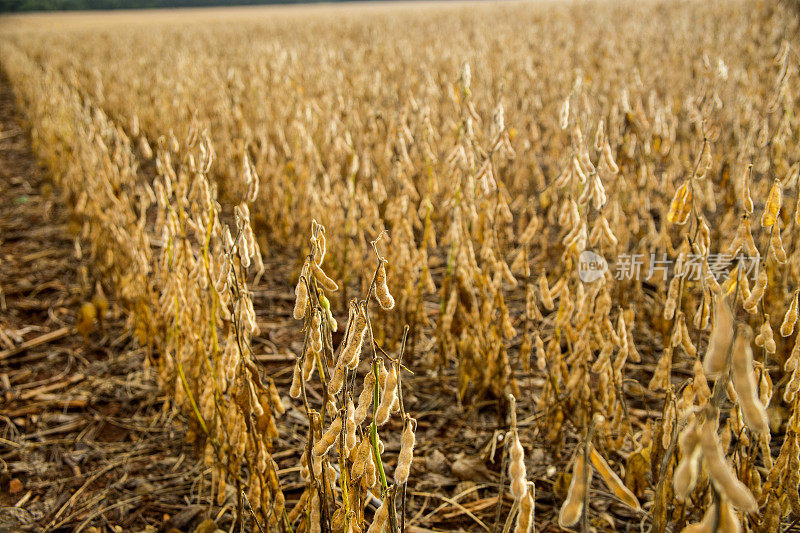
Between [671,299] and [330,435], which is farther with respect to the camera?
[671,299]

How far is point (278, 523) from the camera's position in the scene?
1441mm

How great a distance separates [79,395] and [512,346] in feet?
5.83

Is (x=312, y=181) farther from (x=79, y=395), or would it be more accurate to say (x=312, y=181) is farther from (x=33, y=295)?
(x=33, y=295)

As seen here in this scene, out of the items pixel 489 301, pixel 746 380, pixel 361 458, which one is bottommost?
pixel 489 301

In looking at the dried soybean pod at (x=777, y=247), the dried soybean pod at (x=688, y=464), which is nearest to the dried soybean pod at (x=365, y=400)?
the dried soybean pod at (x=688, y=464)

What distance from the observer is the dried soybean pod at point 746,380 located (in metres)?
0.64

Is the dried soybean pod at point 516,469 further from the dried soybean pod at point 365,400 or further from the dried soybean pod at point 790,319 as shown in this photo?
the dried soybean pod at point 790,319

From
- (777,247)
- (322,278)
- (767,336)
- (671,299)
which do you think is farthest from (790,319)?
(322,278)

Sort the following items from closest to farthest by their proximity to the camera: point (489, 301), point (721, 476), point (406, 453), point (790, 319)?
1. point (721, 476)
2. point (406, 453)
3. point (790, 319)
4. point (489, 301)

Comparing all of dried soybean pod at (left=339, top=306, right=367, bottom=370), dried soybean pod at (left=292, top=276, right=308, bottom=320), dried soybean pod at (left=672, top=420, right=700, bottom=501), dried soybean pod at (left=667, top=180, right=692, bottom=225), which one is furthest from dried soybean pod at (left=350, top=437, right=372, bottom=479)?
dried soybean pod at (left=667, top=180, right=692, bottom=225)

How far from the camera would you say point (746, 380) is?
0.66 metres

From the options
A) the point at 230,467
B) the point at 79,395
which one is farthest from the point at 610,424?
the point at 79,395

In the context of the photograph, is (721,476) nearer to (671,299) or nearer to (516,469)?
(516,469)

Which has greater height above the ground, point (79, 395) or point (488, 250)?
point (488, 250)
